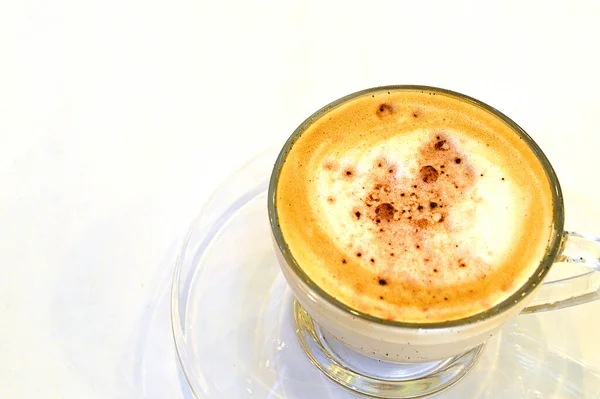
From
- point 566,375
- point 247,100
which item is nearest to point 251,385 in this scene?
point 566,375

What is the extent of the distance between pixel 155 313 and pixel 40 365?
0.72 ft

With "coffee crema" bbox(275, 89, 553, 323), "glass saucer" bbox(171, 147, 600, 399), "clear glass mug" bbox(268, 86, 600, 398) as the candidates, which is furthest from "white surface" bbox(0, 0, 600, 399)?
"coffee crema" bbox(275, 89, 553, 323)

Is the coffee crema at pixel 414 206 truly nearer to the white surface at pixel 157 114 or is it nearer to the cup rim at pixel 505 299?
the cup rim at pixel 505 299

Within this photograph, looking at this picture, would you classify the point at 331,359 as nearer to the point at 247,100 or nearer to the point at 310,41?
the point at 247,100

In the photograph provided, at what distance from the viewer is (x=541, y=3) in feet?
5.44

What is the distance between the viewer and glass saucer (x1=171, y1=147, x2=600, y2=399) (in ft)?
3.44

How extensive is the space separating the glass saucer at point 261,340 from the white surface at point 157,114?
57mm

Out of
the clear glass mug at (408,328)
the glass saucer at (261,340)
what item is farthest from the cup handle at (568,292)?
the glass saucer at (261,340)

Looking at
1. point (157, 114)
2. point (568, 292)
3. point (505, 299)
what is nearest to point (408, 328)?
point (505, 299)

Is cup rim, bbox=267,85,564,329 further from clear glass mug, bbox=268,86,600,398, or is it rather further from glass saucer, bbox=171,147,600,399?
glass saucer, bbox=171,147,600,399

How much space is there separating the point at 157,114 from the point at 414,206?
780 millimetres

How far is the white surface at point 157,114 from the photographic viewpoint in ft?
3.77

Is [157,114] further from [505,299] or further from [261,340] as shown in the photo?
[505,299]

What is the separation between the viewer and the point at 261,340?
3.67 ft
